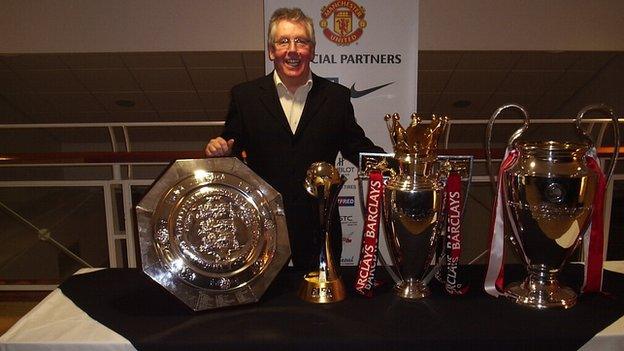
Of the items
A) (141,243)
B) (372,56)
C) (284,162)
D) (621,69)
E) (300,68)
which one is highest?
(621,69)

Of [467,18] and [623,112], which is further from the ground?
[467,18]

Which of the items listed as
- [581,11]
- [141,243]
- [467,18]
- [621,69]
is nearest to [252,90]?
[141,243]

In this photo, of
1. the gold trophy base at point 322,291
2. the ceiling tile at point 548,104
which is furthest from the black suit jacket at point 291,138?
the ceiling tile at point 548,104

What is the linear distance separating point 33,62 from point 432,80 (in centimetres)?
542

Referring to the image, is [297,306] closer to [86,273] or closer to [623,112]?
[86,273]

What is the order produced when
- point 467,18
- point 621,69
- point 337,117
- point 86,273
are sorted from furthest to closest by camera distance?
1. point 621,69
2. point 467,18
3. point 337,117
4. point 86,273

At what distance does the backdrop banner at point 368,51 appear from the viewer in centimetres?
244

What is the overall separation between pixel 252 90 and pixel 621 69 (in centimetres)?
629

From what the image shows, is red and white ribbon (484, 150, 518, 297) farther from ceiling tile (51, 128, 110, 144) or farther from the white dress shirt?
ceiling tile (51, 128, 110, 144)

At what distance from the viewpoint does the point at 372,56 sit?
8.09 feet

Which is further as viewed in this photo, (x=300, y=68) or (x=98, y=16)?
(x=98, y=16)

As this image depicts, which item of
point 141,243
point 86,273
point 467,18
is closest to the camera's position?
point 141,243

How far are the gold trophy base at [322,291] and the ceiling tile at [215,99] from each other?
5.94 meters

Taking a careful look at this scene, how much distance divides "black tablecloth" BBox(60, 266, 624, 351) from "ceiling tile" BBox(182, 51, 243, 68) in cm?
472
